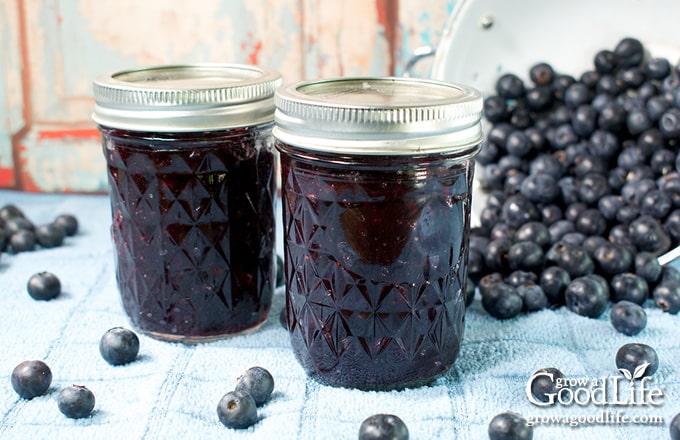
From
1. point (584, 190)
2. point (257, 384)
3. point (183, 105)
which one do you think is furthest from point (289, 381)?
point (584, 190)

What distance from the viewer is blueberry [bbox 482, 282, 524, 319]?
1.64m

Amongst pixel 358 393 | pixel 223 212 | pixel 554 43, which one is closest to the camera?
pixel 358 393

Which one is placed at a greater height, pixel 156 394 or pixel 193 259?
pixel 193 259

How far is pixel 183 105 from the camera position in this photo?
135cm

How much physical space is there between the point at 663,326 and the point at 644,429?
17.1 inches

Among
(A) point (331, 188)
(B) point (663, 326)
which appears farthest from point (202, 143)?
(B) point (663, 326)

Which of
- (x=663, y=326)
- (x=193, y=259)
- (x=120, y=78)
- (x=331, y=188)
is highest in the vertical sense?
(x=120, y=78)

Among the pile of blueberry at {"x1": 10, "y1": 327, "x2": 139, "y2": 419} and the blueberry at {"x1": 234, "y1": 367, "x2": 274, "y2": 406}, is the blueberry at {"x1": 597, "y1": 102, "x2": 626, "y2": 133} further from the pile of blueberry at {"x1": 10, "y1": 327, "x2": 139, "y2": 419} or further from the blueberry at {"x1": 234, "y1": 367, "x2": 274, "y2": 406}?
the pile of blueberry at {"x1": 10, "y1": 327, "x2": 139, "y2": 419}

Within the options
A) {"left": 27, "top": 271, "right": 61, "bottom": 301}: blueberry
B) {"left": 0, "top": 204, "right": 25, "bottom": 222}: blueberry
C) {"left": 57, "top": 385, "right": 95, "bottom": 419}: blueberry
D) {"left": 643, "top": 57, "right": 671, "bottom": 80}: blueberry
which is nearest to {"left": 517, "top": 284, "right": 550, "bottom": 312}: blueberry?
{"left": 643, "top": 57, "right": 671, "bottom": 80}: blueberry

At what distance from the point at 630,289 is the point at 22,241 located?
148 centimetres

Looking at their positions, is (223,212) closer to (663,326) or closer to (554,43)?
(663,326)

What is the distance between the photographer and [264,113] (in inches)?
56.5

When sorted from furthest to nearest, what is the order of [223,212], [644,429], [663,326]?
[663,326]
[223,212]
[644,429]

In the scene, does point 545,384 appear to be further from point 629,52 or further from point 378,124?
point 629,52
